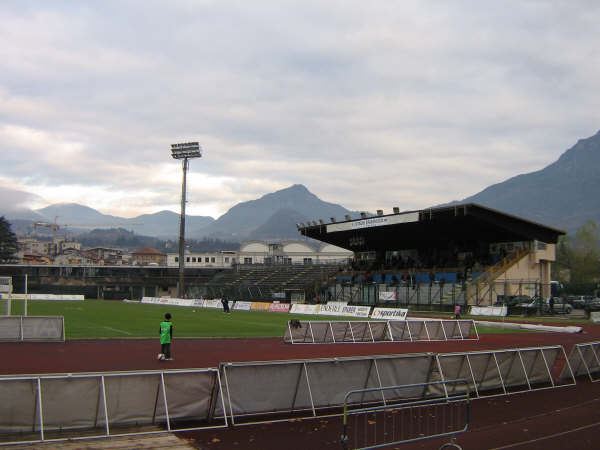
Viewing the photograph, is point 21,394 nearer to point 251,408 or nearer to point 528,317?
point 251,408

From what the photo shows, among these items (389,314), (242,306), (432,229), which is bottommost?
(242,306)

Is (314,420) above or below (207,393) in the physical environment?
below

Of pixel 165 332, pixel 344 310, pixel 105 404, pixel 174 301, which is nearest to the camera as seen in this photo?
pixel 105 404

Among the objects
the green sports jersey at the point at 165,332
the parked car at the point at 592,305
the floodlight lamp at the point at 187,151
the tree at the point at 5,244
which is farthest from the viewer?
the tree at the point at 5,244

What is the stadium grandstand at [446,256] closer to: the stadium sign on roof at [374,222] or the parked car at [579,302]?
the stadium sign on roof at [374,222]

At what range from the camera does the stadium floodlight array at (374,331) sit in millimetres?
32688

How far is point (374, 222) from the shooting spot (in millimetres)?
74312

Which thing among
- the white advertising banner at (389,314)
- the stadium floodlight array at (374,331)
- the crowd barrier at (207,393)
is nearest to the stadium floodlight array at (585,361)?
the crowd barrier at (207,393)

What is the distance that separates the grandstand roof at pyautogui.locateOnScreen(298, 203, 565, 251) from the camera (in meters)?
65.8

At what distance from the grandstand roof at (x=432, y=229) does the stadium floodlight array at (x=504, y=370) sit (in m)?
43.8

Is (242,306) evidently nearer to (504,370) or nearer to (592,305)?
(592,305)

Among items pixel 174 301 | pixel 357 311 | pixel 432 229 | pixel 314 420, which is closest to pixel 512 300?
pixel 432 229

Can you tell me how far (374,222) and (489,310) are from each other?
18703 millimetres

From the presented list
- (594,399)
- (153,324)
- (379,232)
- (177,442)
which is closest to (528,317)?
(379,232)
